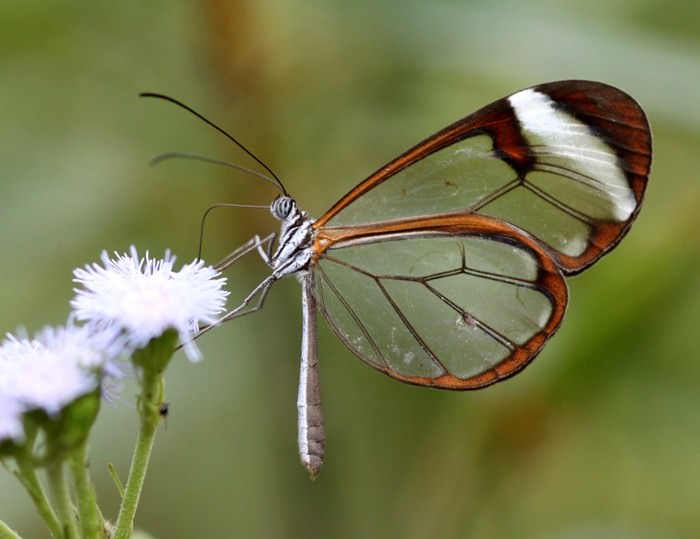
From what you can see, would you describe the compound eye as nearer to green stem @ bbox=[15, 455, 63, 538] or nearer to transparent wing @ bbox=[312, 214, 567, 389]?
transparent wing @ bbox=[312, 214, 567, 389]

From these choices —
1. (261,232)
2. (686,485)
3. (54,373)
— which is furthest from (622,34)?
(54,373)

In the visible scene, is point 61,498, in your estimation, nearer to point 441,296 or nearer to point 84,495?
point 84,495

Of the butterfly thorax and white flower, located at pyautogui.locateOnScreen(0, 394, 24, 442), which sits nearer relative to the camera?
white flower, located at pyautogui.locateOnScreen(0, 394, 24, 442)

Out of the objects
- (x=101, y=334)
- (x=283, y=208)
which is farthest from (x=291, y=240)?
(x=101, y=334)

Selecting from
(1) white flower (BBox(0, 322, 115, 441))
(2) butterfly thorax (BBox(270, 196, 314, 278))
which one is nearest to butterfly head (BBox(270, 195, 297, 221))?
(2) butterfly thorax (BBox(270, 196, 314, 278))

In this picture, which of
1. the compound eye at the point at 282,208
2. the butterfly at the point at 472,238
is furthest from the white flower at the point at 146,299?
the compound eye at the point at 282,208

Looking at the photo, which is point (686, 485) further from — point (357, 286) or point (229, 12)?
point (229, 12)
